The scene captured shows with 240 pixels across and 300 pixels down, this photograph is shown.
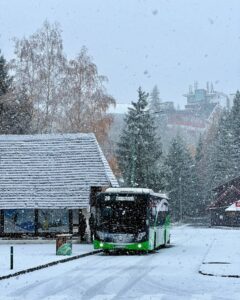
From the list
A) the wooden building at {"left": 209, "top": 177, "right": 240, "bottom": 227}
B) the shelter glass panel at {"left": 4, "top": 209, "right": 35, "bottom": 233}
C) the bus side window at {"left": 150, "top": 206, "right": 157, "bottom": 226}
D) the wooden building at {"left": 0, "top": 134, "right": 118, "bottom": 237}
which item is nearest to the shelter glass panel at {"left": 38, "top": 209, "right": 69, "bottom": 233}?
the wooden building at {"left": 0, "top": 134, "right": 118, "bottom": 237}

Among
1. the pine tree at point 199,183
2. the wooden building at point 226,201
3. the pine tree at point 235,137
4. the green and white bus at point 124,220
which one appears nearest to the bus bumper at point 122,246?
the green and white bus at point 124,220

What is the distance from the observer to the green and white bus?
33.0 meters

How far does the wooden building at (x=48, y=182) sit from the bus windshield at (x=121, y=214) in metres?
9.11

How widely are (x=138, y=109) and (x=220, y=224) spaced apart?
2520 cm

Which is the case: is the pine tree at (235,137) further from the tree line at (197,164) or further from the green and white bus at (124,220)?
the green and white bus at (124,220)

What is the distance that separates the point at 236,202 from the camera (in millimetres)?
98625

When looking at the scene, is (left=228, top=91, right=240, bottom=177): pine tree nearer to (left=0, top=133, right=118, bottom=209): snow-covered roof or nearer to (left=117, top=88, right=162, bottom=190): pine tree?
(left=117, top=88, right=162, bottom=190): pine tree

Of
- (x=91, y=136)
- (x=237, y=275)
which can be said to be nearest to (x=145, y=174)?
(x=91, y=136)

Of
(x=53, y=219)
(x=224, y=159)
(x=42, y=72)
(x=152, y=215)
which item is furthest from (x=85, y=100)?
(x=224, y=159)

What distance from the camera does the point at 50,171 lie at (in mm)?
45344

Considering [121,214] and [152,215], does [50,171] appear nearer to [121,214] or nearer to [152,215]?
[152,215]

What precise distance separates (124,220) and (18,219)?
13274 mm

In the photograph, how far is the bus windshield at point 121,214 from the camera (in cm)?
3319

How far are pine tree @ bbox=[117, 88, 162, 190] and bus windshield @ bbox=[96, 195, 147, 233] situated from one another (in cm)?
4642
